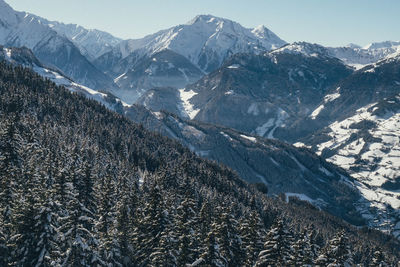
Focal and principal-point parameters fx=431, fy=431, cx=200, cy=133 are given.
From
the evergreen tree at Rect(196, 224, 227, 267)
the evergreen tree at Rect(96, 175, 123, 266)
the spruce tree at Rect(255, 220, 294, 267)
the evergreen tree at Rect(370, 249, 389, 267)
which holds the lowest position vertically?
the evergreen tree at Rect(96, 175, 123, 266)

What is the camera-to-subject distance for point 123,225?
247 feet

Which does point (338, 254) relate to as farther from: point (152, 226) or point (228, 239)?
point (152, 226)

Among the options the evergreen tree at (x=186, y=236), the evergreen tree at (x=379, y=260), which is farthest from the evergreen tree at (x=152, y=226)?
the evergreen tree at (x=379, y=260)

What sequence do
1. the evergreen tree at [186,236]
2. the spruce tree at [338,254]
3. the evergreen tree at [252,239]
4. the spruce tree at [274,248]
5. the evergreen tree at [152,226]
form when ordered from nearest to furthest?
the spruce tree at [338,254] → the spruce tree at [274,248] → the evergreen tree at [186,236] → the evergreen tree at [152,226] → the evergreen tree at [252,239]

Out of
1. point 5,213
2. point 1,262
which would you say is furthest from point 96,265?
point 5,213

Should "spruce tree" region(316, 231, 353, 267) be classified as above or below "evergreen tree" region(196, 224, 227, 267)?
above

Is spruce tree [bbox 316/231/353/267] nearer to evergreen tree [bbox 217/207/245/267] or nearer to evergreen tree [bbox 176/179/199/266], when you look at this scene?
evergreen tree [bbox 217/207/245/267]

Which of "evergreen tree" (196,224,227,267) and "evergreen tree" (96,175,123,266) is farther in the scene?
"evergreen tree" (96,175,123,266)

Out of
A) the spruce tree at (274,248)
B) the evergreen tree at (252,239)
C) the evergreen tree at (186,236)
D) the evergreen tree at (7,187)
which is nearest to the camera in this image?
the evergreen tree at (7,187)

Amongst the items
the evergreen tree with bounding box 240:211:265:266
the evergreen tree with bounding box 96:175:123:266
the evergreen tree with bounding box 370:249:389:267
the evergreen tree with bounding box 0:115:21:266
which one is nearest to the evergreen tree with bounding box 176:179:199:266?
→ the evergreen tree with bounding box 240:211:265:266

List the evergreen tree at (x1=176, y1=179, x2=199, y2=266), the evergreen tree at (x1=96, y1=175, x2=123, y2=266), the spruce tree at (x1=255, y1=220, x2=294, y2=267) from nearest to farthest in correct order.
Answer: the spruce tree at (x1=255, y1=220, x2=294, y2=267) < the evergreen tree at (x1=176, y1=179, x2=199, y2=266) < the evergreen tree at (x1=96, y1=175, x2=123, y2=266)

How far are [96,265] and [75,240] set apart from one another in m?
5.26

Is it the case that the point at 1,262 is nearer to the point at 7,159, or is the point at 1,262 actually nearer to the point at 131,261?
the point at 131,261

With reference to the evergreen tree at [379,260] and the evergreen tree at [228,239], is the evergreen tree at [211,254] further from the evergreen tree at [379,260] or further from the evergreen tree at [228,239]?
the evergreen tree at [379,260]
